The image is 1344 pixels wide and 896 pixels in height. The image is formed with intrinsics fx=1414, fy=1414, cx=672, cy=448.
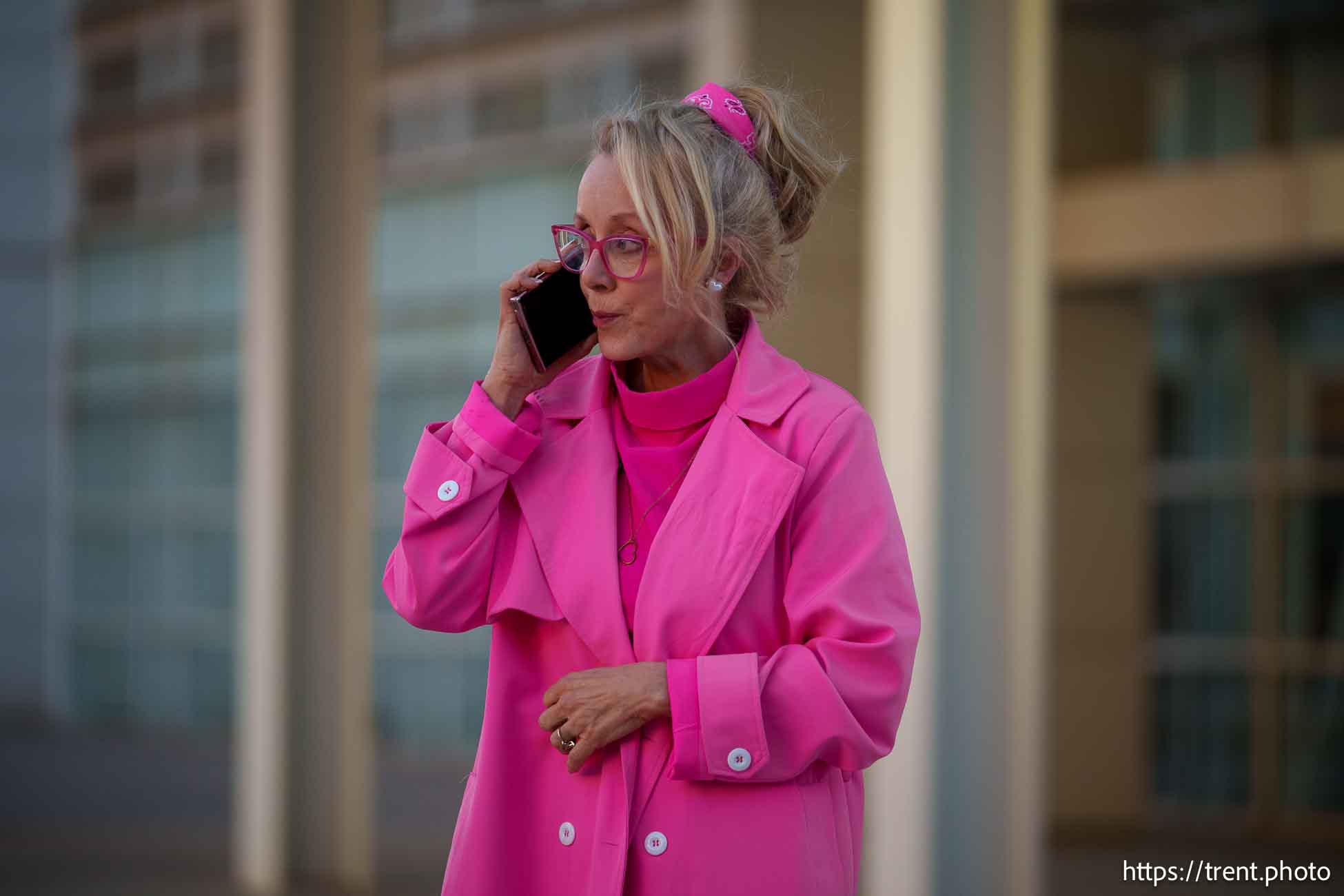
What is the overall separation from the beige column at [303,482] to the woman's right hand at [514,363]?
4925mm

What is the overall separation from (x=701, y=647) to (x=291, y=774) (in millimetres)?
5402

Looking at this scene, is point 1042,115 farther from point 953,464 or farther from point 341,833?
point 341,833

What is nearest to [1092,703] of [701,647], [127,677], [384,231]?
[384,231]

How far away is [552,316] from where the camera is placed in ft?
6.53

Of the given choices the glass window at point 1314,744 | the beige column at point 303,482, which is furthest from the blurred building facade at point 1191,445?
the beige column at point 303,482

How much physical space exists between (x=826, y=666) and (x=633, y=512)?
1.20ft

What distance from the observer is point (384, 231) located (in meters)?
12.3

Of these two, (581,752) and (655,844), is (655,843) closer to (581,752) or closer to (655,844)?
(655,844)

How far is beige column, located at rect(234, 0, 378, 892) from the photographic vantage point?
668 cm

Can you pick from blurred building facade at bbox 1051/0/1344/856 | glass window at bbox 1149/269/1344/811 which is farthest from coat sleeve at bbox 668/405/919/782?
glass window at bbox 1149/269/1344/811

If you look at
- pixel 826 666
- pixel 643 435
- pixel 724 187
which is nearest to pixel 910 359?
pixel 643 435

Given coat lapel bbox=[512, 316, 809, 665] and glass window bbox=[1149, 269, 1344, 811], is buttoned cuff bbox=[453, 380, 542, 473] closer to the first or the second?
coat lapel bbox=[512, 316, 809, 665]

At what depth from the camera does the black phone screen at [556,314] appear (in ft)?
6.46

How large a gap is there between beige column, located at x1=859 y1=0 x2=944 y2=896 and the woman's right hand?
280 cm
